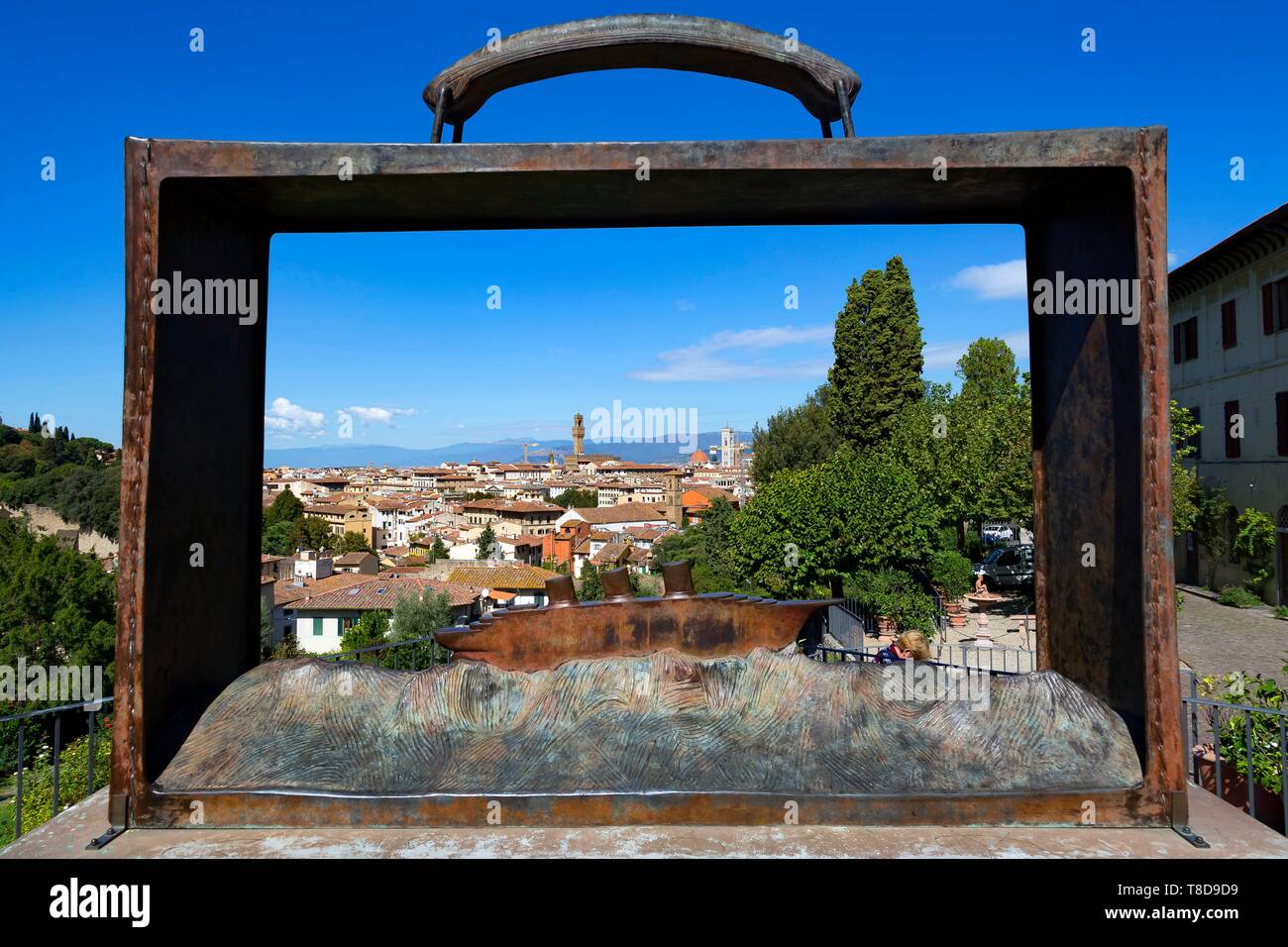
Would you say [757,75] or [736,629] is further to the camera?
[736,629]

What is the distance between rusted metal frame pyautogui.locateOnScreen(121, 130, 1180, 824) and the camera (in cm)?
289

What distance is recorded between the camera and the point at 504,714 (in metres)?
3.31

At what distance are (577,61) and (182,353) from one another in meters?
2.02

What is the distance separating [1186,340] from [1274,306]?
448 centimetres

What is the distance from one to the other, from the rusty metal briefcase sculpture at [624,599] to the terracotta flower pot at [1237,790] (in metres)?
2.23

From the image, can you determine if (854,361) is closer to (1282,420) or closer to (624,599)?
(1282,420)

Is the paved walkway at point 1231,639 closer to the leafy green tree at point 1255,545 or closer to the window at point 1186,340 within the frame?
the leafy green tree at point 1255,545

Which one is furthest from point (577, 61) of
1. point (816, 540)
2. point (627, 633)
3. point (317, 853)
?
point (816, 540)

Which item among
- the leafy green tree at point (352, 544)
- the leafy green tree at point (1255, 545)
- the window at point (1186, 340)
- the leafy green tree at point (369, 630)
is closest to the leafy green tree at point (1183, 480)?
the leafy green tree at point (1255, 545)

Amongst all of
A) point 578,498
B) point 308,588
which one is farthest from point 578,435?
point 308,588

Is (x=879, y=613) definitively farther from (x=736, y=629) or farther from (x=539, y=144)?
(x=539, y=144)

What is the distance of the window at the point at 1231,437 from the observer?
21869mm

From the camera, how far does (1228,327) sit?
21797 mm

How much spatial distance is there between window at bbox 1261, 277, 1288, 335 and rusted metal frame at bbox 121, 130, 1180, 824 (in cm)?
2159
